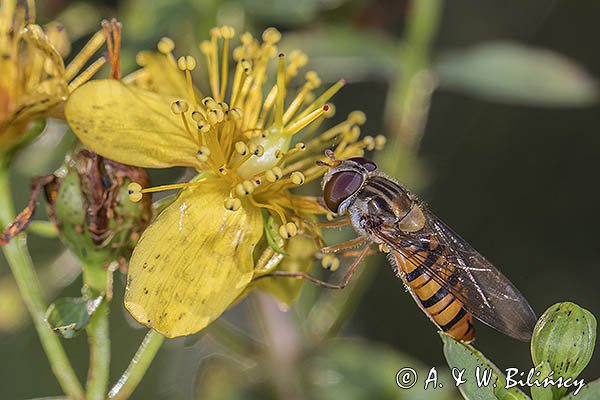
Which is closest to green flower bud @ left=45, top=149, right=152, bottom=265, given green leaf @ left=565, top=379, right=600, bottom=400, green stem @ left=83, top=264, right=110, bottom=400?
green stem @ left=83, top=264, right=110, bottom=400

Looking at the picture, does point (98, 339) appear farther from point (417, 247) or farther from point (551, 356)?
point (551, 356)

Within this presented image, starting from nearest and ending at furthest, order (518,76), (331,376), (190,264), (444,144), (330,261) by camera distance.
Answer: (190,264) → (330,261) → (331,376) → (518,76) → (444,144)

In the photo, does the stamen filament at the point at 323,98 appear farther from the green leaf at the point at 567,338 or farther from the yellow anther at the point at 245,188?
the green leaf at the point at 567,338

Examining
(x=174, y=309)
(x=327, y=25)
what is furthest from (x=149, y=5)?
(x=174, y=309)

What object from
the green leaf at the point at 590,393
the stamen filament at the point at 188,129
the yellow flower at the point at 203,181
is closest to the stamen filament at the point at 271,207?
the yellow flower at the point at 203,181

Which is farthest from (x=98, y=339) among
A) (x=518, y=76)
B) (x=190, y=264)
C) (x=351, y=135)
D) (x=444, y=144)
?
(x=444, y=144)

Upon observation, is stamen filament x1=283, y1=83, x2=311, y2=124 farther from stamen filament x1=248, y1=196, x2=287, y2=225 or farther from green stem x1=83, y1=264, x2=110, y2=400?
green stem x1=83, y1=264, x2=110, y2=400

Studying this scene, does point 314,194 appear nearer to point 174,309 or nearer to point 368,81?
point 368,81
